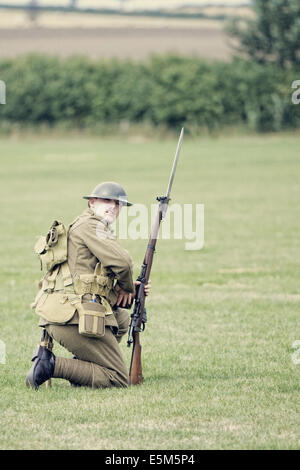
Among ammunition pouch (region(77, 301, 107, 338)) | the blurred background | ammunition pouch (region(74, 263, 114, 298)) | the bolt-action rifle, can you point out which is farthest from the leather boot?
the blurred background

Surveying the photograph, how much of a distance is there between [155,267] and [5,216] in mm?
6991

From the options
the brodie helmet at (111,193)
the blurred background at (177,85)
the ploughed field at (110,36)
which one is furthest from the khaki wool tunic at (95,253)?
the ploughed field at (110,36)

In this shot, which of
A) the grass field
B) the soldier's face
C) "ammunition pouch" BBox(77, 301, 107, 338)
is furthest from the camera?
the soldier's face

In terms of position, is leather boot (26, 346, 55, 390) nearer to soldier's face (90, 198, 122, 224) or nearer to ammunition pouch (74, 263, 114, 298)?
ammunition pouch (74, 263, 114, 298)

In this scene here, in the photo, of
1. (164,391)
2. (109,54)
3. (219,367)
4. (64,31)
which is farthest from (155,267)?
(64,31)

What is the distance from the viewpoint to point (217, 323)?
10109mm

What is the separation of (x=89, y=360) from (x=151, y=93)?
41.5 metres

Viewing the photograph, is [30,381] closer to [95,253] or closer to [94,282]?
[94,282]

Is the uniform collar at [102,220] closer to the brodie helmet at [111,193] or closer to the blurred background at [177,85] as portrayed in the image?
the brodie helmet at [111,193]

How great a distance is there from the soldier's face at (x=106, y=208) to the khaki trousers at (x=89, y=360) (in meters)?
0.90

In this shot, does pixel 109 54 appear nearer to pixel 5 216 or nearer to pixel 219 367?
pixel 5 216

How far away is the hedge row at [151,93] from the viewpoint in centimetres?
4584

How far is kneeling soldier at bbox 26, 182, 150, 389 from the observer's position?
7.05 meters

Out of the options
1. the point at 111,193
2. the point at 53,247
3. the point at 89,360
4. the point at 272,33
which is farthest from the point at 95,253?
the point at 272,33
